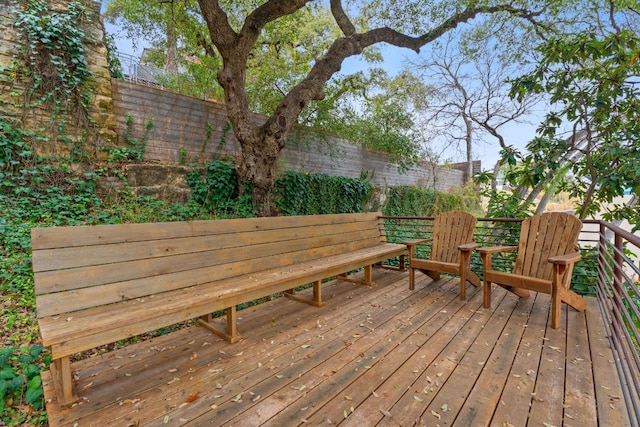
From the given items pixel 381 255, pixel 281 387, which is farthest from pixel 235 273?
pixel 381 255

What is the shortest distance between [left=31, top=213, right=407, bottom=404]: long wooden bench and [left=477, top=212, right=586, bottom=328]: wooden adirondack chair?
4.63 ft

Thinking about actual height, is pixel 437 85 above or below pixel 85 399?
above

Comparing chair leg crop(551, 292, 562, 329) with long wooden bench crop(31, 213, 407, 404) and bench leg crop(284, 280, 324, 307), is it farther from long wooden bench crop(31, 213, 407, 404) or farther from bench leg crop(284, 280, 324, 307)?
bench leg crop(284, 280, 324, 307)

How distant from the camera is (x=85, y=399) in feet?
5.52

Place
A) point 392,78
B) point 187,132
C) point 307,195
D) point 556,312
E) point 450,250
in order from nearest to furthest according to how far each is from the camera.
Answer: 1. point 556,312
2. point 450,250
3. point 187,132
4. point 307,195
5. point 392,78

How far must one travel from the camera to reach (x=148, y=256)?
2111 mm

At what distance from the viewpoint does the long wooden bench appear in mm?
1650

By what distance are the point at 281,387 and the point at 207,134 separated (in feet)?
14.5

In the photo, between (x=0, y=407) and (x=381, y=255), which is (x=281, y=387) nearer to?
(x=0, y=407)

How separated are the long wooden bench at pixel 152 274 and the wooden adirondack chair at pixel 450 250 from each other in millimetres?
825

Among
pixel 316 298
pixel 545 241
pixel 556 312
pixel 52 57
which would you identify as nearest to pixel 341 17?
pixel 52 57

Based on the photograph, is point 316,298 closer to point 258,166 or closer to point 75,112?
point 258,166

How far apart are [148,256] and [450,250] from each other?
3.20 meters

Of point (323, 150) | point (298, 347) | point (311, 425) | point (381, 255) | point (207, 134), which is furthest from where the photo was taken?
point (323, 150)
